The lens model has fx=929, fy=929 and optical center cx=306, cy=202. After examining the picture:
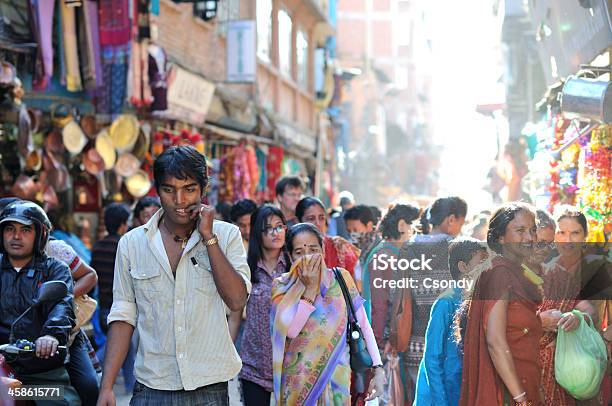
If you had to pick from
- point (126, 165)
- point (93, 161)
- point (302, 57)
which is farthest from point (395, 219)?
point (302, 57)

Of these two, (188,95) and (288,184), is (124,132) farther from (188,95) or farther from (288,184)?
(288,184)

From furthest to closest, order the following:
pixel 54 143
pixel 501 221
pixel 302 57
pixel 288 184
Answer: pixel 302 57 < pixel 54 143 < pixel 288 184 < pixel 501 221

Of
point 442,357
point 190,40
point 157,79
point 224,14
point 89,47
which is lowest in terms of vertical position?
point 442,357

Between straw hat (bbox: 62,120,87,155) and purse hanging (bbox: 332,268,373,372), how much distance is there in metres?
6.79

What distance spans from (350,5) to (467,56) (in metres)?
52.9

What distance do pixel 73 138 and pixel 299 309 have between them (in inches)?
272

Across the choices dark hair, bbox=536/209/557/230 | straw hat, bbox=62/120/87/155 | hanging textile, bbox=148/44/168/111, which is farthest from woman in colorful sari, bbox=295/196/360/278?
hanging textile, bbox=148/44/168/111

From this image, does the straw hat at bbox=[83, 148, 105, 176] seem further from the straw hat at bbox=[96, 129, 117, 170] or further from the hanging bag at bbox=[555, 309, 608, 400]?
the hanging bag at bbox=[555, 309, 608, 400]

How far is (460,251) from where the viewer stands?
17.1 ft

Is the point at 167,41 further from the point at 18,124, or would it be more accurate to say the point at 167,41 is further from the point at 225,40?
the point at 18,124

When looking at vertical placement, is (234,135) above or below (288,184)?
above

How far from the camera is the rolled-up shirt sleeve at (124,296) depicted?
4.02 metres

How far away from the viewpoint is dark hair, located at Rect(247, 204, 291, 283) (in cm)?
625

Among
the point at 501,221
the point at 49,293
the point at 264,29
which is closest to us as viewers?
the point at 501,221
